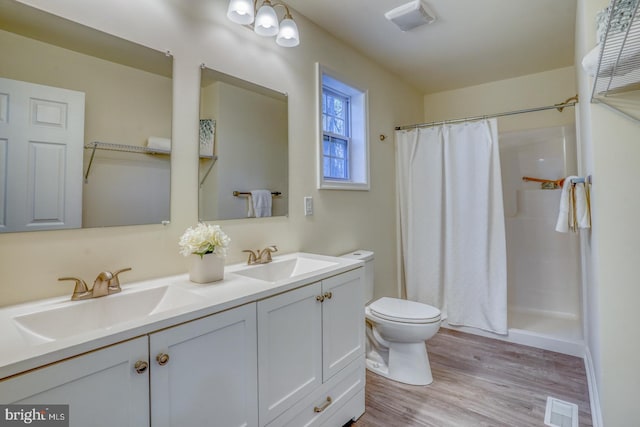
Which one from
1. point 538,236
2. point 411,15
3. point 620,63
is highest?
point 411,15

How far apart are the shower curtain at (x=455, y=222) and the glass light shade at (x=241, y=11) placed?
1.85 m

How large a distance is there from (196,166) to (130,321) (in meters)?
0.80

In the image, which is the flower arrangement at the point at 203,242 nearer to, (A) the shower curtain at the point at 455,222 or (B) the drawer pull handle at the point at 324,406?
(B) the drawer pull handle at the point at 324,406

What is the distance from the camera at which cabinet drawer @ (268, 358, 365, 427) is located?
1261 millimetres

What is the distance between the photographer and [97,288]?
1075mm

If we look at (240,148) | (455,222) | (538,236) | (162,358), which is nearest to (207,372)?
(162,358)

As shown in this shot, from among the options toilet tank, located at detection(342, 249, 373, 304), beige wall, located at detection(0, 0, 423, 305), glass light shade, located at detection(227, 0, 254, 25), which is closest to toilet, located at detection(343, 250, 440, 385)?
toilet tank, located at detection(342, 249, 373, 304)

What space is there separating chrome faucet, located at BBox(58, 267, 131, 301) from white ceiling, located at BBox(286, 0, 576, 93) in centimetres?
172

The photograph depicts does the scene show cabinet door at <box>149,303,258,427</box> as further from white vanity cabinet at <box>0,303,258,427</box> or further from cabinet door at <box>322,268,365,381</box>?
cabinet door at <box>322,268,365,381</box>

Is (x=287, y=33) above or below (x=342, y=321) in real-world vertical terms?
above

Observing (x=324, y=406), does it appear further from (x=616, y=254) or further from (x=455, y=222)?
Answer: (x=455, y=222)

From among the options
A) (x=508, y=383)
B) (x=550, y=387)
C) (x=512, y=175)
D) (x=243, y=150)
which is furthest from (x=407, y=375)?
(x=512, y=175)
